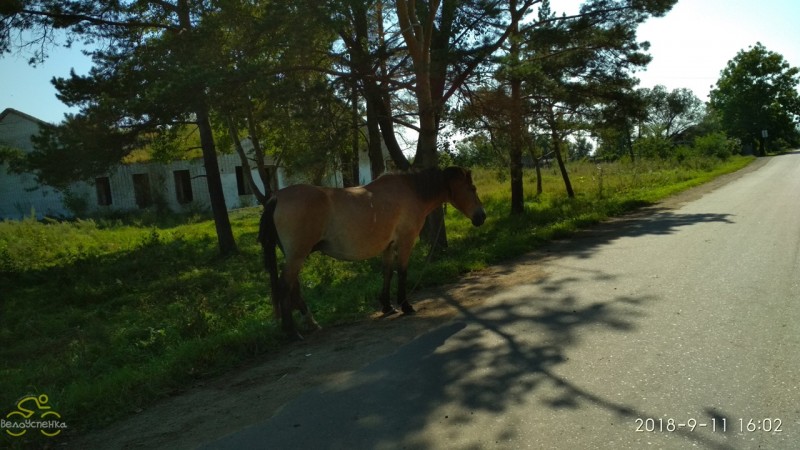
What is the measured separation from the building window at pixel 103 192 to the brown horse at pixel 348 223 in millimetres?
30397

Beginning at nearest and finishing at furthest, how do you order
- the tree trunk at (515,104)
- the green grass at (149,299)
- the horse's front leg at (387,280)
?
1. the green grass at (149,299)
2. the horse's front leg at (387,280)
3. the tree trunk at (515,104)

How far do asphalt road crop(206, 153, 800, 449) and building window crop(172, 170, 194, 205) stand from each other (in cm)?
2992

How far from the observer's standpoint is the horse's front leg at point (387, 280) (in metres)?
7.12

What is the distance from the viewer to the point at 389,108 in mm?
14617

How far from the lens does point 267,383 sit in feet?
15.8

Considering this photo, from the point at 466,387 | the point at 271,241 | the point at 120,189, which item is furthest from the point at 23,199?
the point at 466,387

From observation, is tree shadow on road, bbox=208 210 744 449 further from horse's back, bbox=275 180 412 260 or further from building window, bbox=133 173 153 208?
building window, bbox=133 173 153 208

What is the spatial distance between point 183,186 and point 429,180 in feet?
96.6

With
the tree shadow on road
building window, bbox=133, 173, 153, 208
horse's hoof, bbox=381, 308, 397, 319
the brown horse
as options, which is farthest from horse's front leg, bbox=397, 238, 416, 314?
building window, bbox=133, 173, 153, 208

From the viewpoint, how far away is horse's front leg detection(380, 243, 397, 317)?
23.4 feet

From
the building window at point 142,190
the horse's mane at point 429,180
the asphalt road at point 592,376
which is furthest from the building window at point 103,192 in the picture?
the asphalt road at point 592,376

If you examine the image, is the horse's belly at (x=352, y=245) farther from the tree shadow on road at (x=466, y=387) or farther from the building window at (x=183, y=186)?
the building window at (x=183, y=186)

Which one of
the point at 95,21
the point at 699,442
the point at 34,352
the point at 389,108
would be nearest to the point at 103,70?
the point at 95,21

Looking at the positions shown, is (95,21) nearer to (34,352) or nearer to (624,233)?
(34,352)
